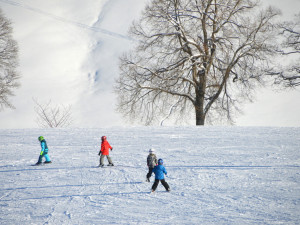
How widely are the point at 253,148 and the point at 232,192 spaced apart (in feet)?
20.3

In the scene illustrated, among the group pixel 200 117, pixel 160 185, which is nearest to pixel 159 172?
pixel 160 185

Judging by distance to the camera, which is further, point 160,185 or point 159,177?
point 160,185

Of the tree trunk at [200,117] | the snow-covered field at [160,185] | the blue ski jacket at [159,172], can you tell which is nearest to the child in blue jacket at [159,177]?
the blue ski jacket at [159,172]

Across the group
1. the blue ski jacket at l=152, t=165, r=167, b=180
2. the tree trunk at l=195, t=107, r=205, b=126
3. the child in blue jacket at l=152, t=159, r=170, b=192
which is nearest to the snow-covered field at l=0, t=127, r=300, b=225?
the child in blue jacket at l=152, t=159, r=170, b=192

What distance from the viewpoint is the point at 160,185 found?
28.8 feet

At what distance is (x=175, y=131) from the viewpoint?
61.4 feet

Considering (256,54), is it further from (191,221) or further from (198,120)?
(191,221)

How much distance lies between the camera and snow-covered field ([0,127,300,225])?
6281 mm

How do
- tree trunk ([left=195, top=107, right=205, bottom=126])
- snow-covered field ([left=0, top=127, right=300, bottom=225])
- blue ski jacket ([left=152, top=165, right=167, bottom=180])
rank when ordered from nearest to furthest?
snow-covered field ([left=0, top=127, right=300, bottom=225]) < blue ski jacket ([left=152, top=165, right=167, bottom=180]) < tree trunk ([left=195, top=107, right=205, bottom=126])

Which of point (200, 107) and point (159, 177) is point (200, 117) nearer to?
point (200, 107)

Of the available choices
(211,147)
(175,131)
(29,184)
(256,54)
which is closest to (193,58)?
(256,54)

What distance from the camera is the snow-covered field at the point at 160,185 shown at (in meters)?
6.28

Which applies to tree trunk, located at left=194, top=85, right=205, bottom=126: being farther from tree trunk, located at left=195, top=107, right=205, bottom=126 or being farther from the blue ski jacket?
the blue ski jacket

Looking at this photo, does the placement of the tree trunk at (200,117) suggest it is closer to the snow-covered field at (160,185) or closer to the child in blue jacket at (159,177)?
the snow-covered field at (160,185)
